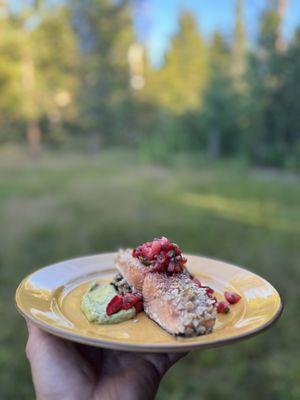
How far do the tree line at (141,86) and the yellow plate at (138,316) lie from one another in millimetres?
9330

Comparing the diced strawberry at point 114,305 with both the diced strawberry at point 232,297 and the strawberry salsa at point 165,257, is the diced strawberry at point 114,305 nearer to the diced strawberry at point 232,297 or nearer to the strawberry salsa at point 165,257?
the strawberry salsa at point 165,257

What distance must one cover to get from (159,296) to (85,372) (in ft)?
1.23

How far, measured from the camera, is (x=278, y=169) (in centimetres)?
1116

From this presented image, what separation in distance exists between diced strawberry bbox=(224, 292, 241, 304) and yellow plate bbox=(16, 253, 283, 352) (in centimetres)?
2

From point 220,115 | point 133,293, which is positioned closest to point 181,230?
point 133,293

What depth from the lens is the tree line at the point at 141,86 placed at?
11.2 m

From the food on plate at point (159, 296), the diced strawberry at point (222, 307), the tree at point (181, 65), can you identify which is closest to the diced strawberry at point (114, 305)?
the food on plate at point (159, 296)

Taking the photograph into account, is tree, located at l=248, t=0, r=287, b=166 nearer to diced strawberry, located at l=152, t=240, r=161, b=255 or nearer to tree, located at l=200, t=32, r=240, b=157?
tree, located at l=200, t=32, r=240, b=157

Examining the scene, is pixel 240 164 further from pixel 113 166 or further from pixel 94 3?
pixel 94 3

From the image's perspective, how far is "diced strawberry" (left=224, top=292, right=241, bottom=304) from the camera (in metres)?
1.68

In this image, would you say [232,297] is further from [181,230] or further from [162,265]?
[181,230]

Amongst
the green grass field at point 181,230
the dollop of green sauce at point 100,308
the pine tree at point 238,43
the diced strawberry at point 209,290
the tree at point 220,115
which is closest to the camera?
the dollop of green sauce at point 100,308

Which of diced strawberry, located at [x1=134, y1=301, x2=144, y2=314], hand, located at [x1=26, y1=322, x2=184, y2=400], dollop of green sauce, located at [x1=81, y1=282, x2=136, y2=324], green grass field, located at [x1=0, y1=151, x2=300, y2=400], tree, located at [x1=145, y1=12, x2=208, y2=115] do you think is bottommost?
green grass field, located at [x1=0, y1=151, x2=300, y2=400]

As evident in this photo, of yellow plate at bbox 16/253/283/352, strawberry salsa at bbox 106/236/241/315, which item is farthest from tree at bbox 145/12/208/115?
strawberry salsa at bbox 106/236/241/315
